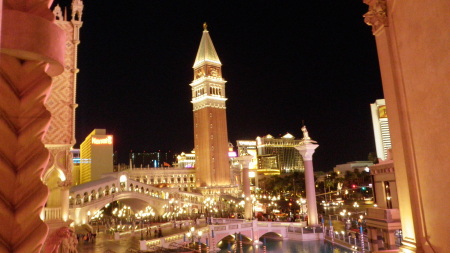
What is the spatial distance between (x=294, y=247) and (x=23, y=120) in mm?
24662

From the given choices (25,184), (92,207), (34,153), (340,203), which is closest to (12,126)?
(34,153)

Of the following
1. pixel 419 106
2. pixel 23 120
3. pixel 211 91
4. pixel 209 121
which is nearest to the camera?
pixel 23 120

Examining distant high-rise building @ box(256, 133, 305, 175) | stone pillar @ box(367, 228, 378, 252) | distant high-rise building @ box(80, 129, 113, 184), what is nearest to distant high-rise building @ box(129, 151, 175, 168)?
distant high-rise building @ box(256, 133, 305, 175)

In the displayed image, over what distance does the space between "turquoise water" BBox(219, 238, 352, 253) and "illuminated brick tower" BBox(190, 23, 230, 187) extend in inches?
1377

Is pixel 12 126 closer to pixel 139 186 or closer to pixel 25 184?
pixel 25 184

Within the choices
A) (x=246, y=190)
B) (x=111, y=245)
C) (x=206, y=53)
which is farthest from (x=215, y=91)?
(x=111, y=245)

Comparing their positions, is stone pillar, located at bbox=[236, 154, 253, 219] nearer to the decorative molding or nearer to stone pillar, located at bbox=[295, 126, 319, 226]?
stone pillar, located at bbox=[295, 126, 319, 226]

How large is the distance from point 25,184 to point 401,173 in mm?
6313

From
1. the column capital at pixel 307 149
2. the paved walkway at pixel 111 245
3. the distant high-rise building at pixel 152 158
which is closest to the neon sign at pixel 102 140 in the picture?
the paved walkway at pixel 111 245

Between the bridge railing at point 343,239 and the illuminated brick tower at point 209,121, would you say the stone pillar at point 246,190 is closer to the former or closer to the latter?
the bridge railing at point 343,239

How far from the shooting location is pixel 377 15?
6.76m

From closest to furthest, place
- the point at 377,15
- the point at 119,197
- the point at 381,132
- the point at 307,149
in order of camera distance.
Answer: the point at 377,15, the point at 307,149, the point at 119,197, the point at 381,132

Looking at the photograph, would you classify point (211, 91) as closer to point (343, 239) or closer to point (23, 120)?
point (343, 239)

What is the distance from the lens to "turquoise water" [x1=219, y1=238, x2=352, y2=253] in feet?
72.5
